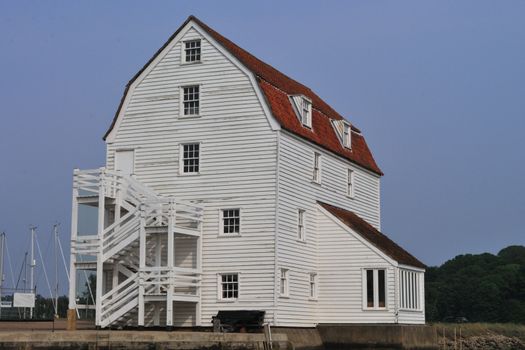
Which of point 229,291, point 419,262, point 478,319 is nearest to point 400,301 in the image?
point 419,262

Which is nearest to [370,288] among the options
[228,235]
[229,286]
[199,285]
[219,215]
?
[229,286]

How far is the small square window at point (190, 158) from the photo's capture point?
40469mm

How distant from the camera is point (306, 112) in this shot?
43031mm

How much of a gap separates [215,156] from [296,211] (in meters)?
4.43

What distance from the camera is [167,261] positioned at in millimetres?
37719

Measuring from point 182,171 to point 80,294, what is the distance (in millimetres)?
7304

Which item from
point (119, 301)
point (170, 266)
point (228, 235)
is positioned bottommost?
point (119, 301)

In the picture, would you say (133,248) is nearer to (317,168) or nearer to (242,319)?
(242,319)

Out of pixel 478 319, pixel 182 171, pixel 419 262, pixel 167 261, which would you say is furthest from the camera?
pixel 478 319

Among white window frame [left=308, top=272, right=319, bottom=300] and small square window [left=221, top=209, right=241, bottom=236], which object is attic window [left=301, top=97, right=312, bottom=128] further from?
white window frame [left=308, top=272, right=319, bottom=300]

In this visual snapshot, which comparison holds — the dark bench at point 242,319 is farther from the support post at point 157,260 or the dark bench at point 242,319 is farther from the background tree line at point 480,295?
Result: the background tree line at point 480,295

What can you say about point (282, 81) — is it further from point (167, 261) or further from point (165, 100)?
point (167, 261)

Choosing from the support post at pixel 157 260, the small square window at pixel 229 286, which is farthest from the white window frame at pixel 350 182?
the support post at pixel 157 260

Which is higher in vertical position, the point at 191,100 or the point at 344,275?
the point at 191,100
